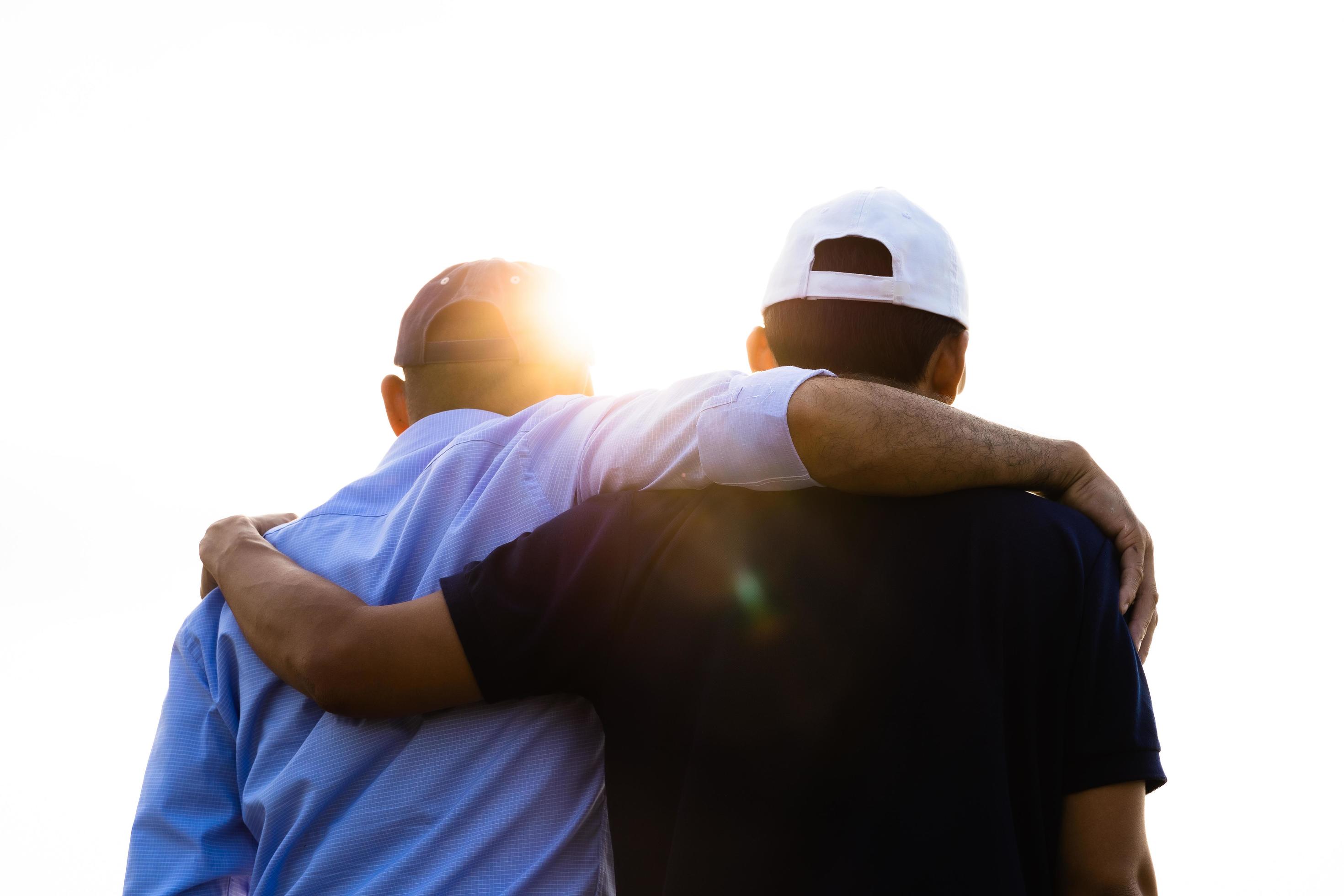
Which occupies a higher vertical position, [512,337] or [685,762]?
[512,337]

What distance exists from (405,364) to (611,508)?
96 cm

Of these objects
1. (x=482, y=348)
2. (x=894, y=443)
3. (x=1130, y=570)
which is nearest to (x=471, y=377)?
(x=482, y=348)

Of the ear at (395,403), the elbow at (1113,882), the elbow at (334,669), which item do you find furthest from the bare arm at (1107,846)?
the ear at (395,403)

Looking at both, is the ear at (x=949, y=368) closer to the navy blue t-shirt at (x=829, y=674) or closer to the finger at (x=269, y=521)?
the navy blue t-shirt at (x=829, y=674)

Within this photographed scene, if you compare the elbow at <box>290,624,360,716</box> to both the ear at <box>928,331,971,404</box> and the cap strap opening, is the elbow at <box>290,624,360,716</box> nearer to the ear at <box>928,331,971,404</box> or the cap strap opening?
the cap strap opening

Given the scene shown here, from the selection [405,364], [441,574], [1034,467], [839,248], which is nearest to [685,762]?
[441,574]

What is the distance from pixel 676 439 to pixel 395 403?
1.12 m

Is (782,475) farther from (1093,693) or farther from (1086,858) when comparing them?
(1086,858)

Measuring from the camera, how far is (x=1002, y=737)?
1.87 meters

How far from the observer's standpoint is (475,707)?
83.3 inches

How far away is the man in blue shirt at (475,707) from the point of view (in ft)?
6.33

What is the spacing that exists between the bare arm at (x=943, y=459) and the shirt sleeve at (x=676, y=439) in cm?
4

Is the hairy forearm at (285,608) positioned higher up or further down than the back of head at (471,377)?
further down

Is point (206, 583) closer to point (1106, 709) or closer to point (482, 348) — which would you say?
point (482, 348)
